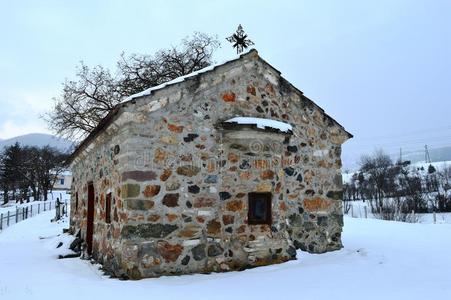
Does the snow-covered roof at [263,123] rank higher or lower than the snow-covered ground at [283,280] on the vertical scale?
higher

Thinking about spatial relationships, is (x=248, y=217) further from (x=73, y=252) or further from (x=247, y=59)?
(x=73, y=252)

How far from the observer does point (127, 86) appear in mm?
23328

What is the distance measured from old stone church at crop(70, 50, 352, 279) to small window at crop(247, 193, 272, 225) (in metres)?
0.02

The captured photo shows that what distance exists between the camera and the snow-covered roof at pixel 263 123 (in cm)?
768

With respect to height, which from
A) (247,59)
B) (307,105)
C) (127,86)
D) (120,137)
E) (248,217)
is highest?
(127,86)

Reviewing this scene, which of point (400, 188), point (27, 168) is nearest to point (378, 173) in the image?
point (400, 188)

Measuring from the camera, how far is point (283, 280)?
6.43 meters

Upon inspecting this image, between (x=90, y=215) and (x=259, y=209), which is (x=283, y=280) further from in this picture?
(x=90, y=215)

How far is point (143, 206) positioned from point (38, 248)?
6.29 m

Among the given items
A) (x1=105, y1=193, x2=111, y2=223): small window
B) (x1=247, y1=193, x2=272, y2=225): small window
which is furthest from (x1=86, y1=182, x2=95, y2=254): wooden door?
(x1=247, y1=193, x2=272, y2=225): small window

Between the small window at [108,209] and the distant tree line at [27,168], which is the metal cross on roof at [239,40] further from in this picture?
the distant tree line at [27,168]

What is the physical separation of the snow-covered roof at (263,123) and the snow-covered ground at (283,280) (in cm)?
261

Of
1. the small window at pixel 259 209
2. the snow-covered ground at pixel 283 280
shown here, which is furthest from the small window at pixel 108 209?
the small window at pixel 259 209

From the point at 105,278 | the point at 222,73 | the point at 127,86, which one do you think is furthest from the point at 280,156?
the point at 127,86
